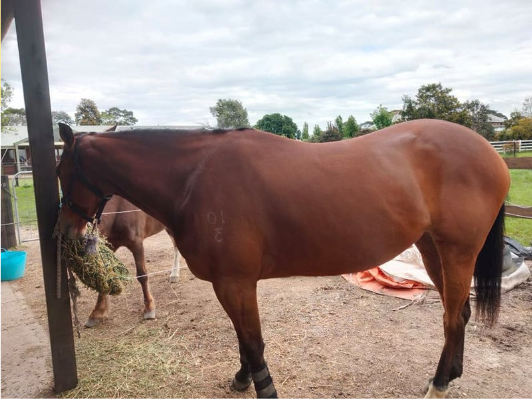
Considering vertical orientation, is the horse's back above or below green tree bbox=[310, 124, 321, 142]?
below

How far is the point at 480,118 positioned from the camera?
33875 mm

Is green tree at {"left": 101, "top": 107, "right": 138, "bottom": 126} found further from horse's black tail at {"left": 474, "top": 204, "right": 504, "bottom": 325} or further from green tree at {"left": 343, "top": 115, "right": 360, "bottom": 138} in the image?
horse's black tail at {"left": 474, "top": 204, "right": 504, "bottom": 325}

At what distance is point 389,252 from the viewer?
2340 mm

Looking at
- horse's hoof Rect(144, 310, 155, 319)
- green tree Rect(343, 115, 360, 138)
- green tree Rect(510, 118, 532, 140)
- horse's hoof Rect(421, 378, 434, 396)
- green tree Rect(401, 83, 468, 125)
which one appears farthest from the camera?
green tree Rect(510, 118, 532, 140)

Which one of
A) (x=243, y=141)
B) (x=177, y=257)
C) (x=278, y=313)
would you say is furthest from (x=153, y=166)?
(x=177, y=257)

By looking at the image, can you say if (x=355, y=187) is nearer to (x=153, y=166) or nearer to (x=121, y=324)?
(x=153, y=166)

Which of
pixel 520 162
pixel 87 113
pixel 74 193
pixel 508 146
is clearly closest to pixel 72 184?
pixel 74 193

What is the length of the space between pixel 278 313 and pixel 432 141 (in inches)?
98.1

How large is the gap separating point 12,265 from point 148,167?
450cm

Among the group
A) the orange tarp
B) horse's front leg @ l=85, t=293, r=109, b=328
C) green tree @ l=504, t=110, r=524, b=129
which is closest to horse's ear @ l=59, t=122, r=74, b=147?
horse's front leg @ l=85, t=293, r=109, b=328

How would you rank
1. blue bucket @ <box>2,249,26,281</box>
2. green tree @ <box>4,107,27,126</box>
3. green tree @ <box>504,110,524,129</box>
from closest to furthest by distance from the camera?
1. blue bucket @ <box>2,249,26,281</box>
2. green tree @ <box>4,107,27,126</box>
3. green tree @ <box>504,110,524,129</box>

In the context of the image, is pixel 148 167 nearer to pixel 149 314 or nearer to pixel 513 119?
pixel 149 314

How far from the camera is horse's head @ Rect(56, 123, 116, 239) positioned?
7.68 feet

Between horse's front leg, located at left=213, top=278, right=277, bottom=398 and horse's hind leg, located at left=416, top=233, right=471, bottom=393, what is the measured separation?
1.25 meters
